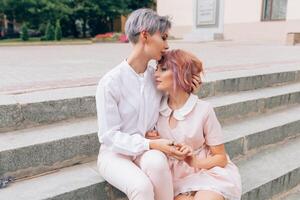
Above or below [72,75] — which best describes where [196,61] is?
above

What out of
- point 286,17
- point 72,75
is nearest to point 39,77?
point 72,75

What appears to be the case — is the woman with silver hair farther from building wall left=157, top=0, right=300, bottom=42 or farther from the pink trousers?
building wall left=157, top=0, right=300, bottom=42

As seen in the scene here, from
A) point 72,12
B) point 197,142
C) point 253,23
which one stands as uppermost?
point 72,12

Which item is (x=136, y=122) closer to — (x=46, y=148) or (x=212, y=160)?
(x=212, y=160)

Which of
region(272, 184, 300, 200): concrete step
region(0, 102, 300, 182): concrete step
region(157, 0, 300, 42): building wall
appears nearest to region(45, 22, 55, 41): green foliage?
region(157, 0, 300, 42): building wall

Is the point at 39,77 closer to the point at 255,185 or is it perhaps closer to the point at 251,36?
the point at 255,185

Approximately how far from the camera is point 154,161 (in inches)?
62.4

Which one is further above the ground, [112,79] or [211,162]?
[112,79]

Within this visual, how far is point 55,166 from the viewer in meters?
1.99

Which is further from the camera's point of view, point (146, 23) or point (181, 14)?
point (181, 14)

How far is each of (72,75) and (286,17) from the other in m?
10.3

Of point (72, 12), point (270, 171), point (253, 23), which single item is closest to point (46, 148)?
point (270, 171)

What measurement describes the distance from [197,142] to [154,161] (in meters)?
0.33

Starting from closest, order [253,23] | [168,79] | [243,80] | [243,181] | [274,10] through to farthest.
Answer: [168,79], [243,181], [243,80], [274,10], [253,23]
